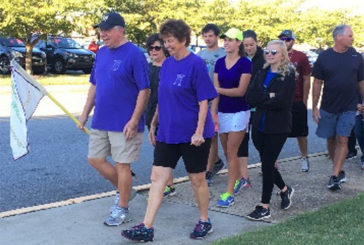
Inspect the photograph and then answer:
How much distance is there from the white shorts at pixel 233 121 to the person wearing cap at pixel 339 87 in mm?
1199

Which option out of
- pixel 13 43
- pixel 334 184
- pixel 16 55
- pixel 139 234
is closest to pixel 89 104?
pixel 139 234

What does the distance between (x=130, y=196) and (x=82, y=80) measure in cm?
1712

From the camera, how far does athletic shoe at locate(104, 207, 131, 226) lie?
16.0 feet

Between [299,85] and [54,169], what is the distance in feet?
11.2

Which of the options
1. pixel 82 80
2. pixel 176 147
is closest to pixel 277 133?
pixel 176 147

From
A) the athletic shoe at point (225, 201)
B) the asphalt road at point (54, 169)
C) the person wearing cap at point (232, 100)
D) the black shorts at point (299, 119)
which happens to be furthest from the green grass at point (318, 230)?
the asphalt road at point (54, 169)

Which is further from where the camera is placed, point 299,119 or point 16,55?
point 16,55

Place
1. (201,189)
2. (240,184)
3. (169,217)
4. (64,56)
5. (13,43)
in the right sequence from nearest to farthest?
1. (201,189)
2. (169,217)
3. (240,184)
4. (13,43)
5. (64,56)

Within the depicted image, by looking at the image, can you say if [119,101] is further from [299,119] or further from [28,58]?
[28,58]

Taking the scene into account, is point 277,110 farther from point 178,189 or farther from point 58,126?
point 58,126

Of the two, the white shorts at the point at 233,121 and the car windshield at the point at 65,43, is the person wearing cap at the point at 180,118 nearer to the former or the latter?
the white shorts at the point at 233,121

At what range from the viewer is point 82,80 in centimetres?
2178

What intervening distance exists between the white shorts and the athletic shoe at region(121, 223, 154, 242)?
1.65 meters

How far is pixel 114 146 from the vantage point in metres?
4.87
